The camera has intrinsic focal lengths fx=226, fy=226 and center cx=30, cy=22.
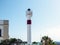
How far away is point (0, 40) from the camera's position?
4844cm

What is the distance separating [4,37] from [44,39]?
29.1ft

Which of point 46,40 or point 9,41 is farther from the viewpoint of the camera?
point 46,40

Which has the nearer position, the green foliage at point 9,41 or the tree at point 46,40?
the green foliage at point 9,41

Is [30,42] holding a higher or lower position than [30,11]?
lower

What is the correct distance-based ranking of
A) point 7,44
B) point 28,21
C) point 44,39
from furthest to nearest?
point 44,39, point 7,44, point 28,21

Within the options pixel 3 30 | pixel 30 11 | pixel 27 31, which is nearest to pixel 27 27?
pixel 27 31

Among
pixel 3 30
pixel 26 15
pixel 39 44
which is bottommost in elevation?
pixel 39 44

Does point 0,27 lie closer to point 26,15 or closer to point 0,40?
point 0,40

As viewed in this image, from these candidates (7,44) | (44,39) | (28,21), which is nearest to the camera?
(28,21)

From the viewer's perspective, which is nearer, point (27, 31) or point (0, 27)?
point (27, 31)

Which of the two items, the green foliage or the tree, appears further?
the tree

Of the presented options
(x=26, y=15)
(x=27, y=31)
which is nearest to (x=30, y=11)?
(x=26, y=15)

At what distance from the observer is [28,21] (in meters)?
43.6

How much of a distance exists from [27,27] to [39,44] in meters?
4.72
